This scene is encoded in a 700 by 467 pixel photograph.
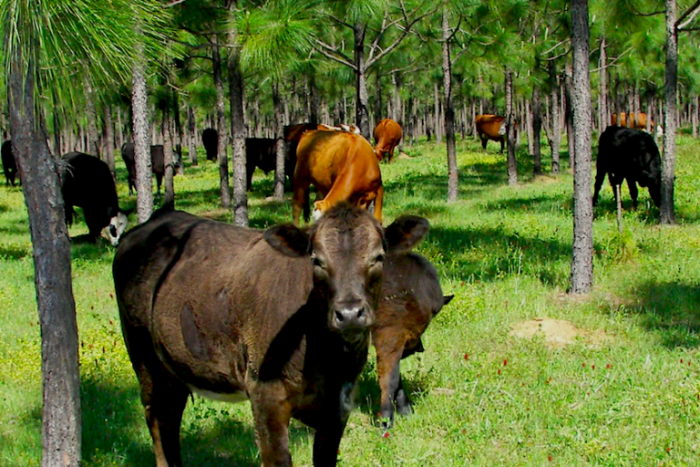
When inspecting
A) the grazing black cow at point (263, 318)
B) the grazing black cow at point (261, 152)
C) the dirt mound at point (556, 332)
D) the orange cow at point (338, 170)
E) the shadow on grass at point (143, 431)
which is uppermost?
the grazing black cow at point (261, 152)

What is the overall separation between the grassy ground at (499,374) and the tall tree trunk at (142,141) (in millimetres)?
1420

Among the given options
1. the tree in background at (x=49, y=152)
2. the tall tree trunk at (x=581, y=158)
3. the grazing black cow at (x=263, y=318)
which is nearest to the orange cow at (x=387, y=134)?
the tall tree trunk at (x=581, y=158)

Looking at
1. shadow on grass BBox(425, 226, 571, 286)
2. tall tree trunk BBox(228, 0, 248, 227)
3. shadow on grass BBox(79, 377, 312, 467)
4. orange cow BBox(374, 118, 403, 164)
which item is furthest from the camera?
orange cow BBox(374, 118, 403, 164)

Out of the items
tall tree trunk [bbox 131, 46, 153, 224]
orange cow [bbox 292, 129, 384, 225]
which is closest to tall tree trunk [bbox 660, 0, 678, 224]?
orange cow [bbox 292, 129, 384, 225]

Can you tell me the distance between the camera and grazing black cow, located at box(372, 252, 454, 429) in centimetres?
596

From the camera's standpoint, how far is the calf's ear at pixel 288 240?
13.3 feet

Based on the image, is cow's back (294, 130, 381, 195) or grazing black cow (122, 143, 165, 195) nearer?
cow's back (294, 130, 381, 195)

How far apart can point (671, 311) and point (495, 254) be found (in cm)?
330

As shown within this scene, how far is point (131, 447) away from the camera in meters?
5.50

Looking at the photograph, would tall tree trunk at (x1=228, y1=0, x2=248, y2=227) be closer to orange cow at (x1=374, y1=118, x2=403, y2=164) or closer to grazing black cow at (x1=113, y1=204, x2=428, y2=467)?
grazing black cow at (x1=113, y1=204, x2=428, y2=467)

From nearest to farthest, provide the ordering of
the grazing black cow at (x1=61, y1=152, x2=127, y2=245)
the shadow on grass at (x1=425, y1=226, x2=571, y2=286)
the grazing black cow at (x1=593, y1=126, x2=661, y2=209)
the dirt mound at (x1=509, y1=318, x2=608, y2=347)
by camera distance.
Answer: the dirt mound at (x1=509, y1=318, x2=608, y2=347) < the shadow on grass at (x1=425, y1=226, x2=571, y2=286) < the grazing black cow at (x1=61, y1=152, x2=127, y2=245) < the grazing black cow at (x1=593, y1=126, x2=661, y2=209)

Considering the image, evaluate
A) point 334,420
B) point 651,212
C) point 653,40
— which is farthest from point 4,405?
point 653,40

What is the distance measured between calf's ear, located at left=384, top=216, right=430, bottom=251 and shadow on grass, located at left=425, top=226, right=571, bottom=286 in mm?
5988

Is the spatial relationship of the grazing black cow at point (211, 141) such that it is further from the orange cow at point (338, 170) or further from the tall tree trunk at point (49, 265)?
the tall tree trunk at point (49, 265)
